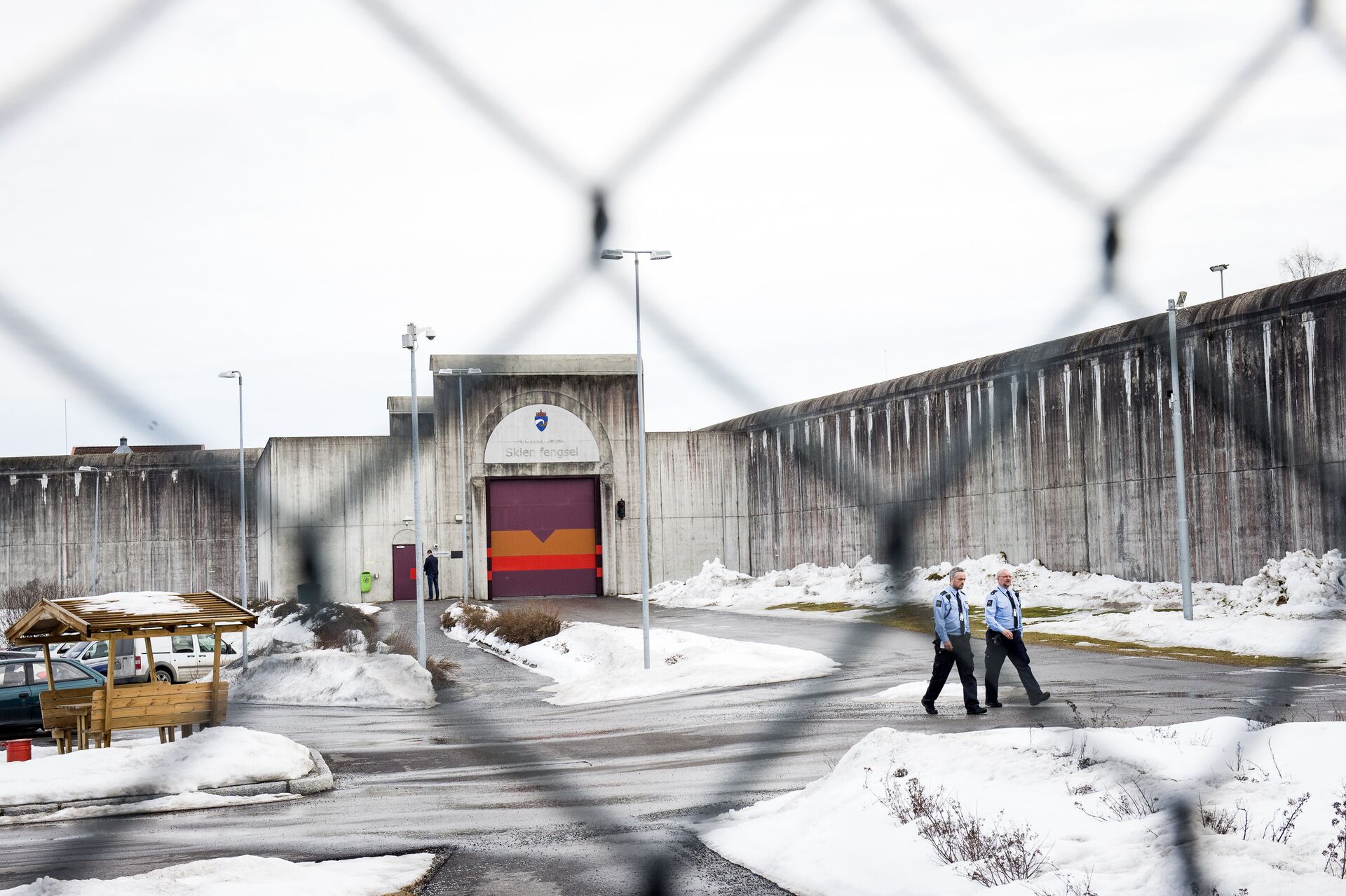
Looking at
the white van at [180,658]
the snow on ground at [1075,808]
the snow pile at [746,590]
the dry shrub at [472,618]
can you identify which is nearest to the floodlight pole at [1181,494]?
the snow pile at [746,590]

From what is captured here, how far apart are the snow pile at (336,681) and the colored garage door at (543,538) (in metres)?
18.9

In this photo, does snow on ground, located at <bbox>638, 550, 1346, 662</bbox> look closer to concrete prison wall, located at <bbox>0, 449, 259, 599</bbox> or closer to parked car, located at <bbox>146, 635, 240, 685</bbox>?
concrete prison wall, located at <bbox>0, 449, 259, 599</bbox>

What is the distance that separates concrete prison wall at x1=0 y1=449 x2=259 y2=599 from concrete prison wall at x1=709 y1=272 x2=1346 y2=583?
44.0 inches

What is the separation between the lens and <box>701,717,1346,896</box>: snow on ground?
6.42 m

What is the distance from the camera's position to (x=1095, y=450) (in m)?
23.5

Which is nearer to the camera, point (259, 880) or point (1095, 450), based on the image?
point (259, 880)

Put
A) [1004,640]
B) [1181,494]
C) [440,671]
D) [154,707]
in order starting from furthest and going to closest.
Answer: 1. [440,671]
2. [1181,494]
3. [154,707]
4. [1004,640]

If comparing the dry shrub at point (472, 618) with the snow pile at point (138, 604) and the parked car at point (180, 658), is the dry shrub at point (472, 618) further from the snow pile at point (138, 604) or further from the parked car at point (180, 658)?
the snow pile at point (138, 604)

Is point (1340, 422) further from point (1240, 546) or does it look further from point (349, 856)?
point (349, 856)

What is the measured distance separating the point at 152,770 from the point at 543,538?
116ft

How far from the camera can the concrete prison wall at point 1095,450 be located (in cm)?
308

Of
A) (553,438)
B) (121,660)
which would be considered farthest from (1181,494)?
(553,438)

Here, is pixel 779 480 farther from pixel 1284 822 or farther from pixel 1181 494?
pixel 1181 494

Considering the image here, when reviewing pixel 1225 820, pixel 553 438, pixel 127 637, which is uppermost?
pixel 553 438
